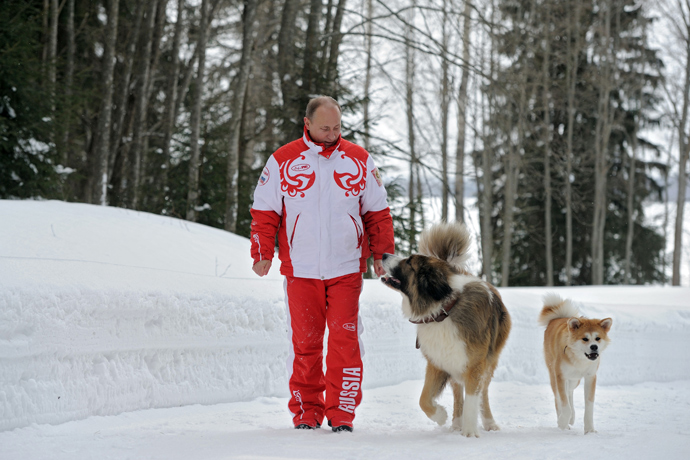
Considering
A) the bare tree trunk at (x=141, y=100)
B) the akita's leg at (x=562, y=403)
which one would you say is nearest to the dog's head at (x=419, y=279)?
the akita's leg at (x=562, y=403)

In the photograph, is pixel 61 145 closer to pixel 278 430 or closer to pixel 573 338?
pixel 278 430

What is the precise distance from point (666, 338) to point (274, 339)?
16.3ft

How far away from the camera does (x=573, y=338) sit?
4.02 m

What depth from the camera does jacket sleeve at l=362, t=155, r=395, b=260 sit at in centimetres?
376

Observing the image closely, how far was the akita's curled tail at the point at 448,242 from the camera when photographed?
12.9 ft

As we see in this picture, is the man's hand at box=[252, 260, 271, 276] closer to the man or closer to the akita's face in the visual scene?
the man

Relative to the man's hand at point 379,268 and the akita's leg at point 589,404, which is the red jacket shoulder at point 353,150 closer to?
the man's hand at point 379,268

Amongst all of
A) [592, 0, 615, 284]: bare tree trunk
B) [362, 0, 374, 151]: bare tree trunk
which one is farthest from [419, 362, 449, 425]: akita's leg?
[592, 0, 615, 284]: bare tree trunk

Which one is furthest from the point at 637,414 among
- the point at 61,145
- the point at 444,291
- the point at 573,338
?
the point at 61,145

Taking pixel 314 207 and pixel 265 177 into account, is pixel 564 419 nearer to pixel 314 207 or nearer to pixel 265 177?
pixel 314 207

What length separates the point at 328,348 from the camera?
3668 millimetres

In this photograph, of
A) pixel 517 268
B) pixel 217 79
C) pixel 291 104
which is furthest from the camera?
pixel 517 268

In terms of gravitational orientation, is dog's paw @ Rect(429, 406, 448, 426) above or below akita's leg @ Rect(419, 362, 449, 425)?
below

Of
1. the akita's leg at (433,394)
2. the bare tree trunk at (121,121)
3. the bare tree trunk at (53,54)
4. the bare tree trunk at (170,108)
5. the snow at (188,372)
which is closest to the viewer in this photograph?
the snow at (188,372)
